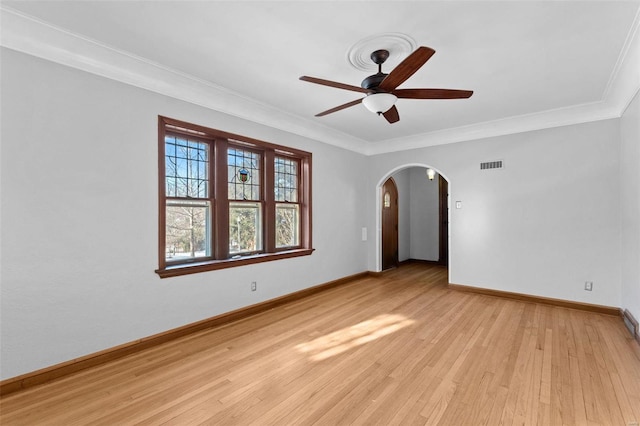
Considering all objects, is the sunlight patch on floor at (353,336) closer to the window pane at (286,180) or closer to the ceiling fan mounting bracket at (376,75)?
the window pane at (286,180)

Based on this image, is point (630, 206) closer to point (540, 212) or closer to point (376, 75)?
point (540, 212)

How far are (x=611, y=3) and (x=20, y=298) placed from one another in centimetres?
500

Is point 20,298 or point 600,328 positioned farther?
point 600,328

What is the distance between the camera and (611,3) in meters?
2.12

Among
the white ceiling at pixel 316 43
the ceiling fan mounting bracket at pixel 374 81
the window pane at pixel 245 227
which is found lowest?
the window pane at pixel 245 227

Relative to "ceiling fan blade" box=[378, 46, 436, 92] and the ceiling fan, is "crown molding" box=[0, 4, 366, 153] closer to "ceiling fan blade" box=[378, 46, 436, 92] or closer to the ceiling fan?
the ceiling fan

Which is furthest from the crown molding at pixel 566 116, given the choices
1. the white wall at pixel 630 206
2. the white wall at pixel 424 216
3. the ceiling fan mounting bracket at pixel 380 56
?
the white wall at pixel 424 216

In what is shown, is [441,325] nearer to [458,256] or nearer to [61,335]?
[458,256]

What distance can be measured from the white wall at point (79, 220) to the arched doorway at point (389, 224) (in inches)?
173

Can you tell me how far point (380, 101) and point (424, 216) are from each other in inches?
242

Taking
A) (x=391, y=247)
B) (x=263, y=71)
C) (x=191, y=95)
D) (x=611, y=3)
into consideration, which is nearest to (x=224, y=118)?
(x=191, y=95)

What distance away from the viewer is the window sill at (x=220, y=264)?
10.7ft

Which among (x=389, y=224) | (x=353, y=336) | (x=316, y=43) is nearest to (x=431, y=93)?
(x=316, y=43)

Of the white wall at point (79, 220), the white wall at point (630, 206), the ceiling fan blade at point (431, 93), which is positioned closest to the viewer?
the white wall at point (79, 220)
